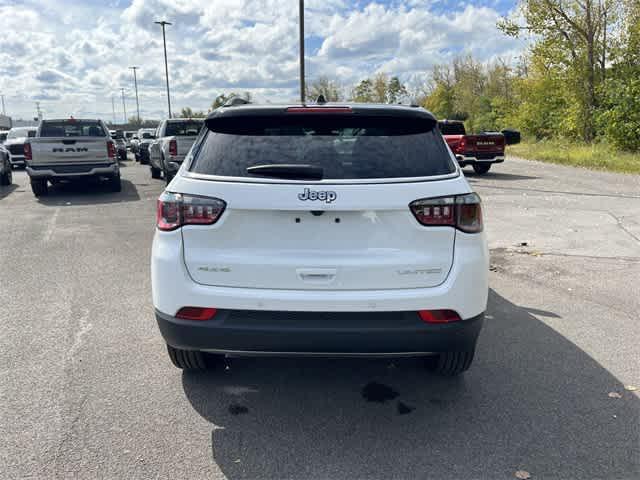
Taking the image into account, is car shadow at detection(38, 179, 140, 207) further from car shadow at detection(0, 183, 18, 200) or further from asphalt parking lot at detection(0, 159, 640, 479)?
asphalt parking lot at detection(0, 159, 640, 479)

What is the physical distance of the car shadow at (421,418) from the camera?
2803 millimetres

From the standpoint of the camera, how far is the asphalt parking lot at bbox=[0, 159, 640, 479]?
2.83 meters

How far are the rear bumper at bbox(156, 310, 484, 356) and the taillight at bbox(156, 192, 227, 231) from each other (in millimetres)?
523

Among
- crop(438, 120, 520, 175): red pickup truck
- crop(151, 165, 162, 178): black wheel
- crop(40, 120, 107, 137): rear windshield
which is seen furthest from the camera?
crop(151, 165, 162, 178): black wheel

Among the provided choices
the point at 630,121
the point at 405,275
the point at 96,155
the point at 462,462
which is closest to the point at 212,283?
the point at 405,275

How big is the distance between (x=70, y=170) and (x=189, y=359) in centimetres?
1152

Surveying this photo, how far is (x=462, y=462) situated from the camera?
9.25 ft

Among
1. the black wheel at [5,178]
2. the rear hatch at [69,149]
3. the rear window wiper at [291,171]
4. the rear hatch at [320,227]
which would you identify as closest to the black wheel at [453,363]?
the rear hatch at [320,227]

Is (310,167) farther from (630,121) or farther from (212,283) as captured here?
(630,121)

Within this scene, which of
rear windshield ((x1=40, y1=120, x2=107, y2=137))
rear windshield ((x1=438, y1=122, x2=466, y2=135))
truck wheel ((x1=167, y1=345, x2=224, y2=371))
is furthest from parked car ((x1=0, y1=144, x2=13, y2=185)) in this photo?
truck wheel ((x1=167, y1=345, x2=224, y2=371))

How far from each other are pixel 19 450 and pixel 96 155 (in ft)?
39.2

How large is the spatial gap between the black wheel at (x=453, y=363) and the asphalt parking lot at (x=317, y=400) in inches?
5.5

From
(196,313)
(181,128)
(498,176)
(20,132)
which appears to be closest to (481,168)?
(498,176)

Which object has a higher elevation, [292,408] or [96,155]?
[96,155]
